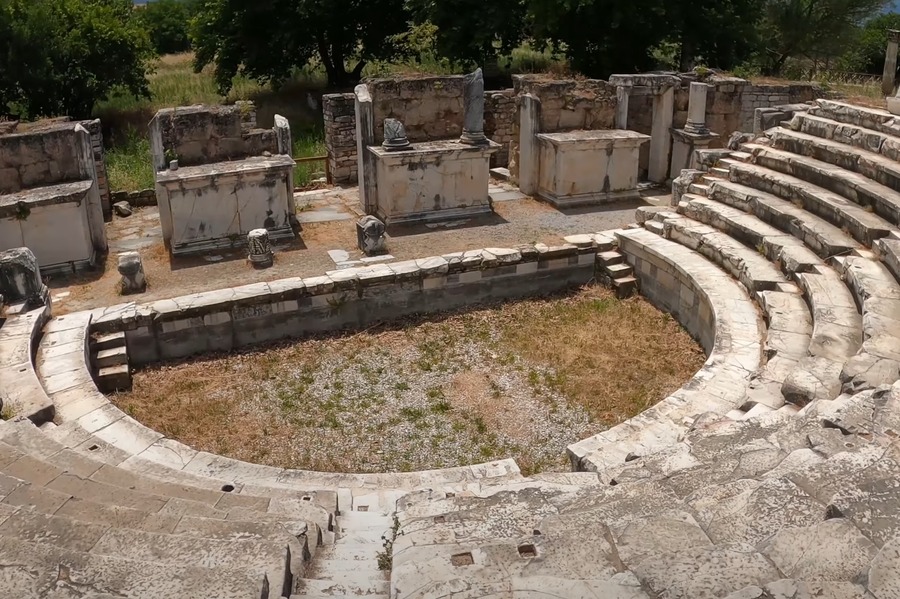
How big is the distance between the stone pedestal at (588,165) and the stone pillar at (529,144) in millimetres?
196

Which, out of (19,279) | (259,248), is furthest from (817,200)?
(19,279)

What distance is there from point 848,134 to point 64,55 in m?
18.5

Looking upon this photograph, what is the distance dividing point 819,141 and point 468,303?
18.2 ft

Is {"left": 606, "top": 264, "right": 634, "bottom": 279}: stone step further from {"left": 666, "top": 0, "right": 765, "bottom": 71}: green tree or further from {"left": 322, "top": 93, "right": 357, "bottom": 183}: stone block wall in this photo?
{"left": 666, "top": 0, "right": 765, "bottom": 71}: green tree

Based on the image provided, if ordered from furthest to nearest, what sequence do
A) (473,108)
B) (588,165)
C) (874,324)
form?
(588,165) < (473,108) < (874,324)

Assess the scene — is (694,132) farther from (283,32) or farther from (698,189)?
(283,32)

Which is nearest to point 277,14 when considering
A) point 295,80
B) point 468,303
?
point 295,80

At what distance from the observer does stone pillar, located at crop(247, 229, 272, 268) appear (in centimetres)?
1095

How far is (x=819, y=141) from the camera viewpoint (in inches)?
442

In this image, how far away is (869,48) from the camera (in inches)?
1410

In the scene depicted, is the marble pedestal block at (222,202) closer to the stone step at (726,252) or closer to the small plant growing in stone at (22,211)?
the small plant growing in stone at (22,211)

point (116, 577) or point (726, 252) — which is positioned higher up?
point (116, 577)

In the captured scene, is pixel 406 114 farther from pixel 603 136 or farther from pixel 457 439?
A: pixel 457 439

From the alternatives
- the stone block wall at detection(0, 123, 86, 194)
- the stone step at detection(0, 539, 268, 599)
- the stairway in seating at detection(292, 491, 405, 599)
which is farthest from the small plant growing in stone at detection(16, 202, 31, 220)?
the stone step at detection(0, 539, 268, 599)
